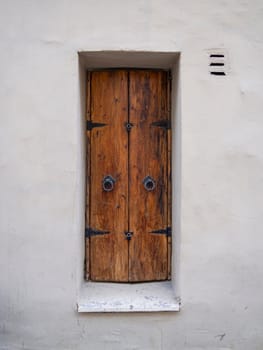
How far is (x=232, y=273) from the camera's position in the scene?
3.04 meters

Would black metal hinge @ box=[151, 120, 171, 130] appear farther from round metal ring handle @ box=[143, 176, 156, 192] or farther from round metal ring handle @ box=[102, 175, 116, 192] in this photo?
round metal ring handle @ box=[102, 175, 116, 192]

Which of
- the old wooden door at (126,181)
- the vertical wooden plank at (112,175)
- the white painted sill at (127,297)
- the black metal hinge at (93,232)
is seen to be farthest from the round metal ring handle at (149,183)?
the white painted sill at (127,297)

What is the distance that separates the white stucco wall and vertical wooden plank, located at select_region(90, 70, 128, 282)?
283mm

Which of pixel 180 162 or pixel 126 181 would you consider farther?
pixel 126 181

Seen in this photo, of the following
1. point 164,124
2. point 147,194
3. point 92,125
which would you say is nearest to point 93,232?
point 147,194

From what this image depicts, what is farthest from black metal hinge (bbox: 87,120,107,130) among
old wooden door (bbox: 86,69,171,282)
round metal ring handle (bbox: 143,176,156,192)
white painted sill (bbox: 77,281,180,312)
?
white painted sill (bbox: 77,281,180,312)

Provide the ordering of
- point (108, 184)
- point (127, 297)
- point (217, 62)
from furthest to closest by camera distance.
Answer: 1. point (108, 184)
2. point (127, 297)
3. point (217, 62)

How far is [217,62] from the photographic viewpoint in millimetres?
3016

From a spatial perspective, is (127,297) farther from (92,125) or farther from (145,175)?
(92,125)

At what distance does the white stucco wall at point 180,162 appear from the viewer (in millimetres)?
2996

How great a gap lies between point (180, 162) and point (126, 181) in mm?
483

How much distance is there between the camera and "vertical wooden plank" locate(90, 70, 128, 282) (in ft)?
10.8

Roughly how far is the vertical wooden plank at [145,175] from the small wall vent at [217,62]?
18.9 inches

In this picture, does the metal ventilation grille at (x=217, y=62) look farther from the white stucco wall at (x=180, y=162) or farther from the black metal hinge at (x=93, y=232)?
the black metal hinge at (x=93, y=232)
